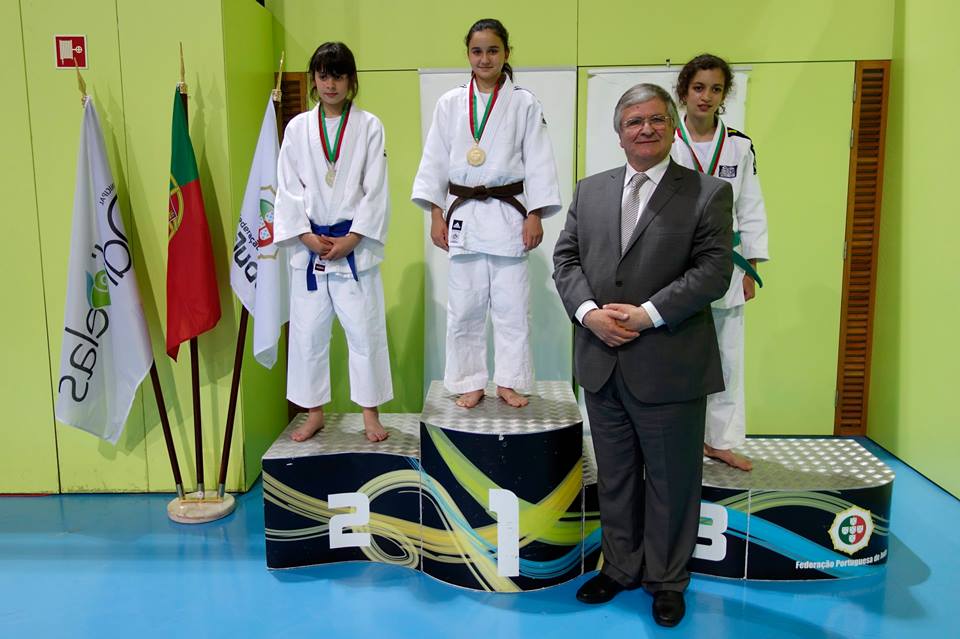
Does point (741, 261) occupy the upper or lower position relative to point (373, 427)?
upper

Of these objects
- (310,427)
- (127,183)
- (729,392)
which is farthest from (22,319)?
(729,392)

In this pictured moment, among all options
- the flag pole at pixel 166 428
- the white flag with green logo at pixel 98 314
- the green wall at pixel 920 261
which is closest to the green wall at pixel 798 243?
the green wall at pixel 920 261

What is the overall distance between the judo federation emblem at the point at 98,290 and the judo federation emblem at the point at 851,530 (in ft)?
10.8

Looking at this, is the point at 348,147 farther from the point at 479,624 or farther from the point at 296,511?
the point at 479,624

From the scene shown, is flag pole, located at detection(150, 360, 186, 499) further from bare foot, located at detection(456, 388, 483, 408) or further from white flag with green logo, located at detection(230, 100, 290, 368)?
bare foot, located at detection(456, 388, 483, 408)

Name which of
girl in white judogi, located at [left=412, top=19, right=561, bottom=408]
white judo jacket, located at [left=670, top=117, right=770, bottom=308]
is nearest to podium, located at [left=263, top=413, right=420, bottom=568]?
girl in white judogi, located at [left=412, top=19, right=561, bottom=408]

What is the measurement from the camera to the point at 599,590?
101 inches

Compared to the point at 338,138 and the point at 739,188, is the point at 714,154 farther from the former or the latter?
the point at 338,138

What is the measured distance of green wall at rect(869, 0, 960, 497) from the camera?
353cm

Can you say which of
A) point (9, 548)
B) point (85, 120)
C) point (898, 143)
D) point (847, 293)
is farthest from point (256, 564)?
point (898, 143)

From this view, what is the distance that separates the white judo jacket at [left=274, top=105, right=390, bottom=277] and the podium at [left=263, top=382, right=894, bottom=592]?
2.60 ft

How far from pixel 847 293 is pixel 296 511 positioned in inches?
134

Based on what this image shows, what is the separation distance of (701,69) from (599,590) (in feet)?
6.50

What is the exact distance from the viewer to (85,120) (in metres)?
3.21
